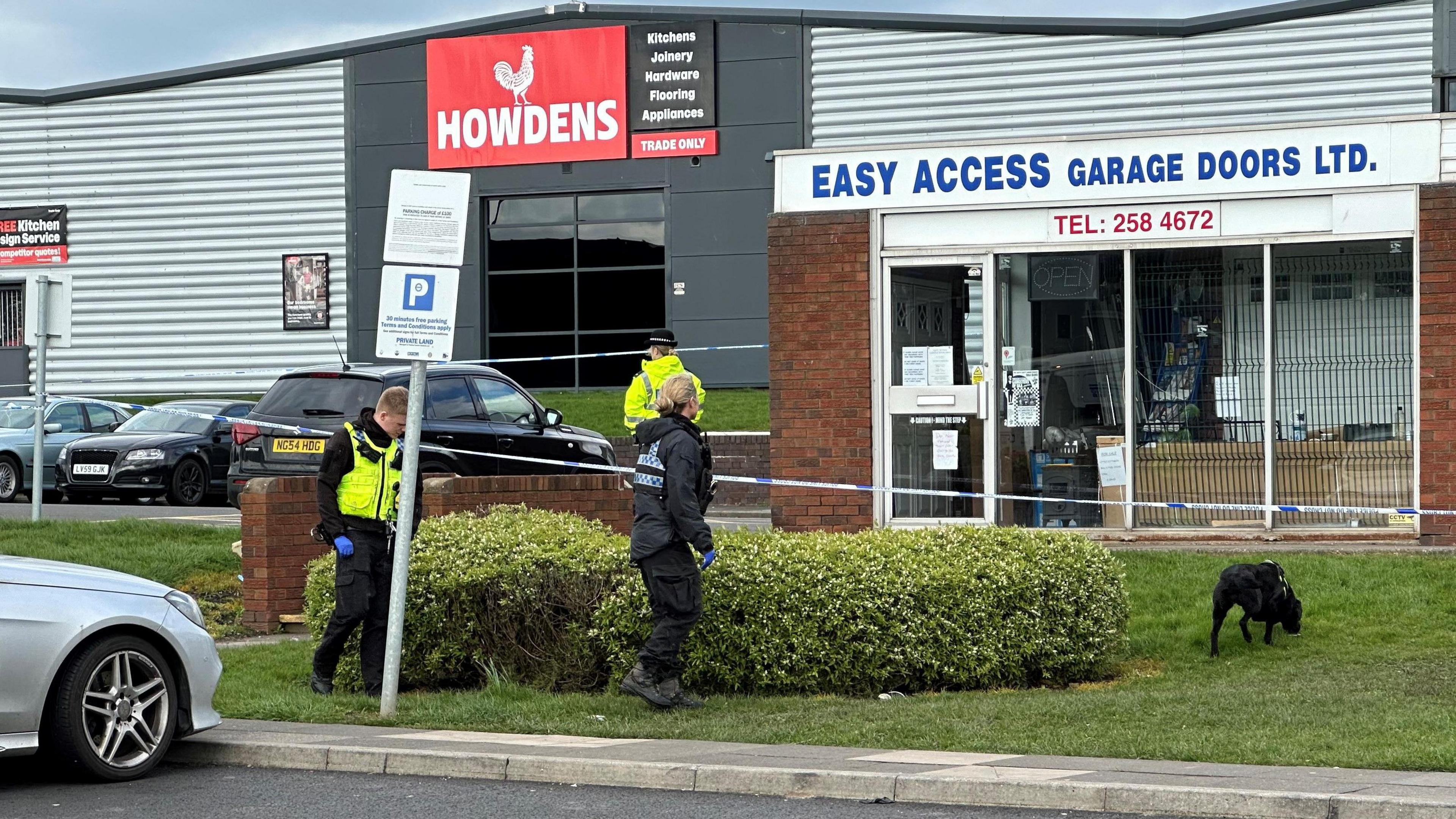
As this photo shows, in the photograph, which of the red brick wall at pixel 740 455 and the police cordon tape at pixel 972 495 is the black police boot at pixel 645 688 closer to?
the police cordon tape at pixel 972 495

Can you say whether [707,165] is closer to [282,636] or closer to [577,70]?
[577,70]

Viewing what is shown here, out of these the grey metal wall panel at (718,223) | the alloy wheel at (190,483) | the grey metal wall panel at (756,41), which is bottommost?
the alloy wheel at (190,483)

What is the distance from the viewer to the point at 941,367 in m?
13.7

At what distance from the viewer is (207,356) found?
32188 mm

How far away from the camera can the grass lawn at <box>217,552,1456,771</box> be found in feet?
24.4

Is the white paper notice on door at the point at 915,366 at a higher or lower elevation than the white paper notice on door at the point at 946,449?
higher

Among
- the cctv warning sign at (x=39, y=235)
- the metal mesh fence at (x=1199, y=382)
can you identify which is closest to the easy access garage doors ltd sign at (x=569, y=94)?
the cctv warning sign at (x=39, y=235)

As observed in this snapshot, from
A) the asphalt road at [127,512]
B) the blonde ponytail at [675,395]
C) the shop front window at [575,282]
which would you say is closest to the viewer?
Answer: the blonde ponytail at [675,395]

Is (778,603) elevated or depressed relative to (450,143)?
depressed

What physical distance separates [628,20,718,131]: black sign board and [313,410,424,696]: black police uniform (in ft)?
68.3

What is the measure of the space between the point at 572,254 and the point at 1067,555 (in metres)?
21.4

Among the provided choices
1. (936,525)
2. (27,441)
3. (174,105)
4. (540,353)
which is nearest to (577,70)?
(540,353)

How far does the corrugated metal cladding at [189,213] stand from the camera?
1243 inches

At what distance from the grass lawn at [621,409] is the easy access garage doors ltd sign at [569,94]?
170 inches
